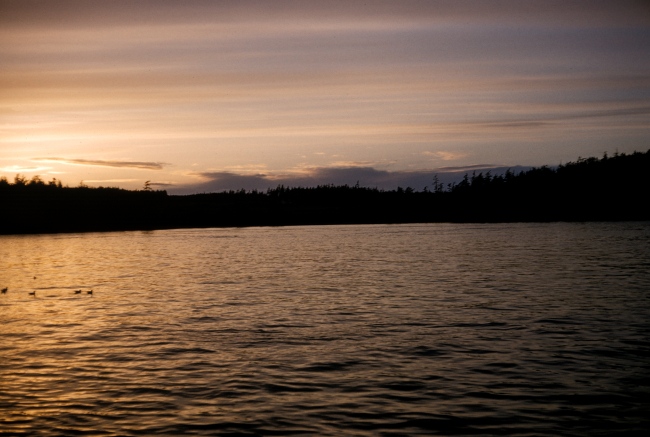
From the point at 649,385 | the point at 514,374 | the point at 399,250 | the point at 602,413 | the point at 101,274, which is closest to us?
the point at 602,413

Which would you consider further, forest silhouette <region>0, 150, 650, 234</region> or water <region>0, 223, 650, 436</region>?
forest silhouette <region>0, 150, 650, 234</region>

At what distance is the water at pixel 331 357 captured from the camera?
38.2 ft

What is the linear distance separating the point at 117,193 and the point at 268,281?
143m

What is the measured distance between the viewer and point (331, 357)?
16.4 meters

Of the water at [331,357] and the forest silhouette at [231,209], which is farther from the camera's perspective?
the forest silhouette at [231,209]

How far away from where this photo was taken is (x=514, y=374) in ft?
47.3

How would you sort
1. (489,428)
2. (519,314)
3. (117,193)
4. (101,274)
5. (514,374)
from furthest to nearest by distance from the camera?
(117,193) < (101,274) < (519,314) < (514,374) < (489,428)

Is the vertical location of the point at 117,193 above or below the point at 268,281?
above

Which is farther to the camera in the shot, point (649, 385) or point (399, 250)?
point (399, 250)

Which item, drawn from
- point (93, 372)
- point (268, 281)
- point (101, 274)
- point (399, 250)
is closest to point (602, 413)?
point (93, 372)

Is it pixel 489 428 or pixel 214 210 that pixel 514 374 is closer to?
pixel 489 428

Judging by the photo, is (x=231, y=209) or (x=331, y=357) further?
(x=231, y=209)

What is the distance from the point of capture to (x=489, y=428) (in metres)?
11.0

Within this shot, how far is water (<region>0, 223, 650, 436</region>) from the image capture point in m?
11.6
